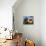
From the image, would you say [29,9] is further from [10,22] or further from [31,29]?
[10,22]

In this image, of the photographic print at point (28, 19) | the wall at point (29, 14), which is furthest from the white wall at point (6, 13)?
the photographic print at point (28, 19)

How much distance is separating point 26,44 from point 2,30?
3.05 ft

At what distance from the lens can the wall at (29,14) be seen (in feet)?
16.1

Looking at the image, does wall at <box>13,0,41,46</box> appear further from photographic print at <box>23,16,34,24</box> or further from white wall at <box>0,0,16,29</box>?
white wall at <box>0,0,16,29</box>

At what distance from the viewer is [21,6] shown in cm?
494

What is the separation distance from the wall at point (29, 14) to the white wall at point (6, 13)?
1022 millimetres

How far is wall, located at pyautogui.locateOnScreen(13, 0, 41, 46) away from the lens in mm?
4906

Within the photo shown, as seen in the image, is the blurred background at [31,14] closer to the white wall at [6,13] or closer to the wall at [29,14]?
the wall at [29,14]

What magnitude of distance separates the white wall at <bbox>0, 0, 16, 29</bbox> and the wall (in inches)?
40.2

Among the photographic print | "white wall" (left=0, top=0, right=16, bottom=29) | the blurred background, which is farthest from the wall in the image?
"white wall" (left=0, top=0, right=16, bottom=29)

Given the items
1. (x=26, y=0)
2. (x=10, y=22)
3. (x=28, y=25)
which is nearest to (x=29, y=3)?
Answer: (x=26, y=0)

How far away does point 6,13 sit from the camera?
388cm

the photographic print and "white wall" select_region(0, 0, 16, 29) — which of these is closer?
"white wall" select_region(0, 0, 16, 29)

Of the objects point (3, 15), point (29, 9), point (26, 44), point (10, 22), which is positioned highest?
point (29, 9)
